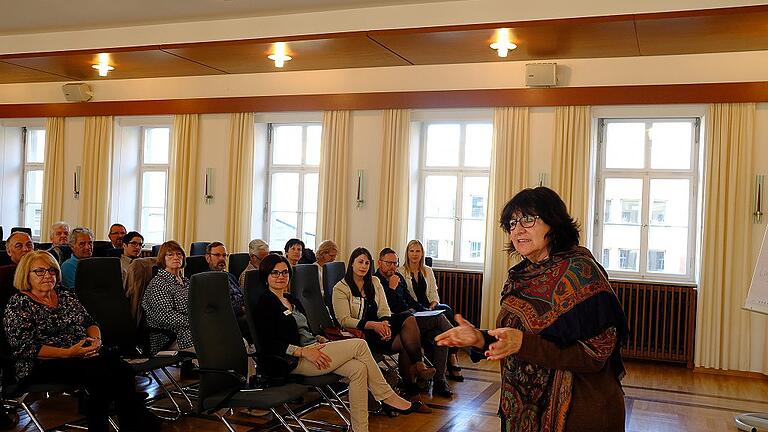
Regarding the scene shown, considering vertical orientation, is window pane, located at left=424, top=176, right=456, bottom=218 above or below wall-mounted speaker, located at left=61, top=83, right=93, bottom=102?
below

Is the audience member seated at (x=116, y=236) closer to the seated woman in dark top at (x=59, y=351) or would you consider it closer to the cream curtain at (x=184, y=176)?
the cream curtain at (x=184, y=176)

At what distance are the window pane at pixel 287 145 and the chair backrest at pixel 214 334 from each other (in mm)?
5948

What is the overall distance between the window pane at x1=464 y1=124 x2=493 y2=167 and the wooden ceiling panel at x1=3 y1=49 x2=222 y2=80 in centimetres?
350

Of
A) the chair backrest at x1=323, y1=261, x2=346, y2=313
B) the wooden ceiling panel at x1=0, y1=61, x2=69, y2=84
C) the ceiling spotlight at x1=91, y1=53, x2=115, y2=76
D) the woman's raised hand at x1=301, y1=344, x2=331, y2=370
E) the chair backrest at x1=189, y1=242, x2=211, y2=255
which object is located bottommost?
the woman's raised hand at x1=301, y1=344, x2=331, y2=370

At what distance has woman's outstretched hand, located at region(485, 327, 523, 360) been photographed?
247 cm

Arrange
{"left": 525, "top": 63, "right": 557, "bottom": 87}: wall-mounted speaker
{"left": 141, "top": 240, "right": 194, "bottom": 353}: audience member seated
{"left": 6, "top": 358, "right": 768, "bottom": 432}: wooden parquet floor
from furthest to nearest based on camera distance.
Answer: {"left": 525, "top": 63, "right": 557, "bottom": 87}: wall-mounted speaker → {"left": 141, "top": 240, "right": 194, "bottom": 353}: audience member seated → {"left": 6, "top": 358, "right": 768, "bottom": 432}: wooden parquet floor

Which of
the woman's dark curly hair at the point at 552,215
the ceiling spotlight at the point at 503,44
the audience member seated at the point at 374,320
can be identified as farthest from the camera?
the ceiling spotlight at the point at 503,44

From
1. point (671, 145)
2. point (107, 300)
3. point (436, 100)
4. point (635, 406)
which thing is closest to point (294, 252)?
point (436, 100)

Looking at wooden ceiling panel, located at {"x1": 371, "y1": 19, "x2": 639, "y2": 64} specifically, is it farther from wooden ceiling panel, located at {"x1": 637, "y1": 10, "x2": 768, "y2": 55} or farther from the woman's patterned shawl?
the woman's patterned shawl

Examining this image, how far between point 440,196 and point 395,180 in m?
0.69

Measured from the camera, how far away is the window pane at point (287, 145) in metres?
10.9

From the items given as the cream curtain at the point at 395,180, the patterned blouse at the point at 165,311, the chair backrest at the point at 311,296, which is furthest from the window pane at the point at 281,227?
the patterned blouse at the point at 165,311

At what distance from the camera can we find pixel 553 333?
2.52 m

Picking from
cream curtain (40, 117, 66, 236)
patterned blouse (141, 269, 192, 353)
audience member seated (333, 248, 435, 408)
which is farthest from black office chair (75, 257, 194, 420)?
cream curtain (40, 117, 66, 236)
